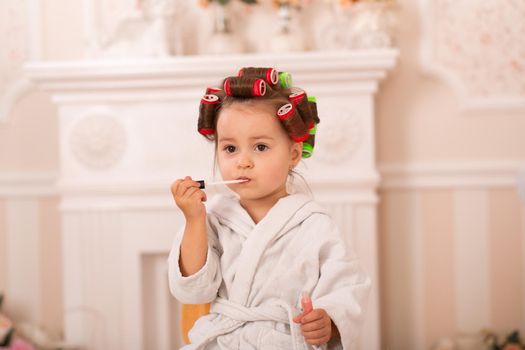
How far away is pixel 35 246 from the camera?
2.85m

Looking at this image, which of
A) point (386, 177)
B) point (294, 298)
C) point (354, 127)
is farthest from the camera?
point (386, 177)

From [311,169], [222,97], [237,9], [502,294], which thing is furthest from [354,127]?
[222,97]

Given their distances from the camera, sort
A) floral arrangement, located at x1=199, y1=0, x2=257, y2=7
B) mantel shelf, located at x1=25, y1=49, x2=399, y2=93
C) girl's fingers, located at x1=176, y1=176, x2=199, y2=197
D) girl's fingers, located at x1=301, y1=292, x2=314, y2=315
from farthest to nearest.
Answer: floral arrangement, located at x1=199, y1=0, x2=257, y2=7 < mantel shelf, located at x1=25, y1=49, x2=399, y2=93 < girl's fingers, located at x1=176, y1=176, x2=199, y2=197 < girl's fingers, located at x1=301, y1=292, x2=314, y2=315

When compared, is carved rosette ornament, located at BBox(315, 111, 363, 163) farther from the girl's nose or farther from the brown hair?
the girl's nose

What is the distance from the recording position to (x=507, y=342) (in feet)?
8.45

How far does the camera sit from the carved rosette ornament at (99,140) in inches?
102

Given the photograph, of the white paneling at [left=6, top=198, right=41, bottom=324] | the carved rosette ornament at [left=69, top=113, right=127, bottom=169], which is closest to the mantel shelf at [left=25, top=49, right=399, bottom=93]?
the carved rosette ornament at [left=69, top=113, right=127, bottom=169]

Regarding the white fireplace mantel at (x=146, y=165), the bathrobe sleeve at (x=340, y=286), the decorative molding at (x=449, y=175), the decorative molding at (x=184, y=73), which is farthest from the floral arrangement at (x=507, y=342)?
the bathrobe sleeve at (x=340, y=286)

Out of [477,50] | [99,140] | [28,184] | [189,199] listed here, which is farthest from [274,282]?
[28,184]

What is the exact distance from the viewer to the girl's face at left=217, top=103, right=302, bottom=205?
54.7 inches

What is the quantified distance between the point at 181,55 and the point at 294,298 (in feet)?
4.61

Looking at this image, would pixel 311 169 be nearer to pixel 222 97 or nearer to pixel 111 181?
pixel 111 181

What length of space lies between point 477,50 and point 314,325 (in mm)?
1681

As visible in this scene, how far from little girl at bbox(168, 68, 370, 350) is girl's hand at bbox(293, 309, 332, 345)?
0.03 meters
